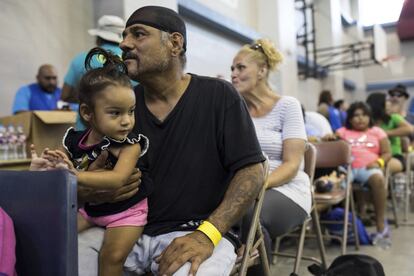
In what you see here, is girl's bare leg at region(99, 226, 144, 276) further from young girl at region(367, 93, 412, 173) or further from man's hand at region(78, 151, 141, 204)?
young girl at region(367, 93, 412, 173)

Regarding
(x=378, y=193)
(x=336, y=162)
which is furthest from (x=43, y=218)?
(x=378, y=193)

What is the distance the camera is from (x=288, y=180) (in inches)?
77.4

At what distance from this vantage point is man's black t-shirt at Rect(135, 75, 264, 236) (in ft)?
4.25

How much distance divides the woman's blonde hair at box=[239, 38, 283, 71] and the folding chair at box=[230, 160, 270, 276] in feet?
3.33

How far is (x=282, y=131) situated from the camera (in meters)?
2.10

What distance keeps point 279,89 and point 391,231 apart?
11.9ft

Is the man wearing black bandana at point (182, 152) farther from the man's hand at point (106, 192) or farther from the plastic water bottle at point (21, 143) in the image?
the plastic water bottle at point (21, 143)

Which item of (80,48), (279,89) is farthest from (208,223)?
(279,89)

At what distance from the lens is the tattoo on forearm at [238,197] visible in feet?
4.09

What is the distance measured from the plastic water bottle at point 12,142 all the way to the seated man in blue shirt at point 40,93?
798mm

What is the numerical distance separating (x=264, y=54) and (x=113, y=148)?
55.1 inches

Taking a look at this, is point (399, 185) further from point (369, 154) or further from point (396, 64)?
point (396, 64)

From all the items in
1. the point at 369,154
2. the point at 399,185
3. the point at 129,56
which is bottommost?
the point at 399,185

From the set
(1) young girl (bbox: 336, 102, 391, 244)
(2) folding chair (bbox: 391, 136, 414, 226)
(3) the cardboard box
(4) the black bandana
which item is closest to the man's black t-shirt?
(4) the black bandana
